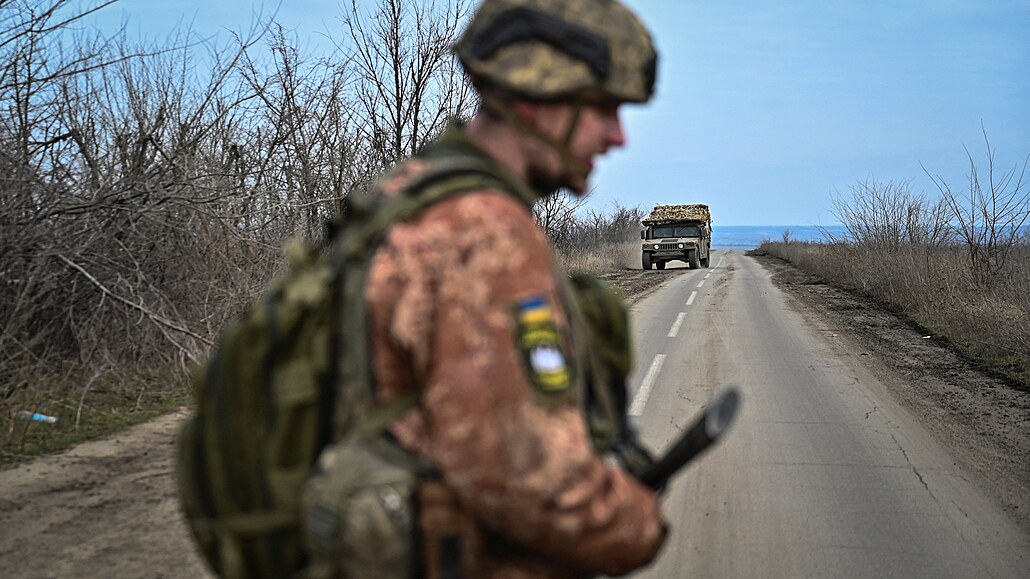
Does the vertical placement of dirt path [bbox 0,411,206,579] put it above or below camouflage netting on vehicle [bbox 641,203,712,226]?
below

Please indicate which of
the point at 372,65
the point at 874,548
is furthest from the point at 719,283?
the point at 874,548

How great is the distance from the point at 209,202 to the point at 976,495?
6.13m

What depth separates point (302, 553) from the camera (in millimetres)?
1397

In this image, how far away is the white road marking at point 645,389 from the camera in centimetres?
782

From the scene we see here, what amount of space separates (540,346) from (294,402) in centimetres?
39

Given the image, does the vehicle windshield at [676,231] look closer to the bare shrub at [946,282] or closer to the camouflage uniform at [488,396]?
the bare shrub at [946,282]

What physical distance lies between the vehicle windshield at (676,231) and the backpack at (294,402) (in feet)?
114

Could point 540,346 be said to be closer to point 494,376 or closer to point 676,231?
point 494,376

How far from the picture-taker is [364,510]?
1261 mm

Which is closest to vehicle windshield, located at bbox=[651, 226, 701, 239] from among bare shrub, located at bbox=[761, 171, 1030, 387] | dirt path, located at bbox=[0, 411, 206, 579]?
bare shrub, located at bbox=[761, 171, 1030, 387]

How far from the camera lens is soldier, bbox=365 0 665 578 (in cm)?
122

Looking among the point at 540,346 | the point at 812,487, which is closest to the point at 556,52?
the point at 540,346

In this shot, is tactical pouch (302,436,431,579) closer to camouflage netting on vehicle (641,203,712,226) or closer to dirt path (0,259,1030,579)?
dirt path (0,259,1030,579)

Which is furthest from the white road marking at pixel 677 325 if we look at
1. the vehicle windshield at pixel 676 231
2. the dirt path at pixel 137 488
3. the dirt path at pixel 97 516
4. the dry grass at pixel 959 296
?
the vehicle windshield at pixel 676 231
